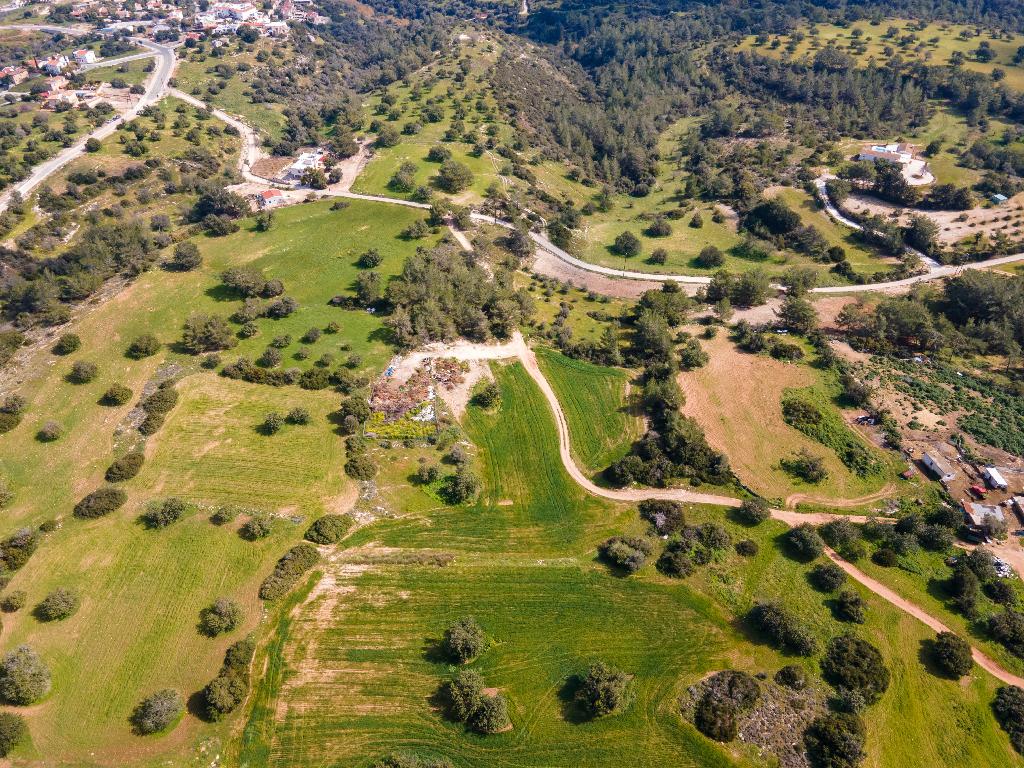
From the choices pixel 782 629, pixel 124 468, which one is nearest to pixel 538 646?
pixel 782 629

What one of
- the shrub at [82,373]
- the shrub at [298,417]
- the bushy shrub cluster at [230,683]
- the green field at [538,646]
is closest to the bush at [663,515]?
the green field at [538,646]

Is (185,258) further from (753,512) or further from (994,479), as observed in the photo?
(994,479)

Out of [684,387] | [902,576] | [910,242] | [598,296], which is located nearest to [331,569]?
[684,387]

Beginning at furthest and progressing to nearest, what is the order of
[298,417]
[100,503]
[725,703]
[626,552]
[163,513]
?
1. [298,417]
2. [100,503]
3. [163,513]
4. [626,552]
5. [725,703]

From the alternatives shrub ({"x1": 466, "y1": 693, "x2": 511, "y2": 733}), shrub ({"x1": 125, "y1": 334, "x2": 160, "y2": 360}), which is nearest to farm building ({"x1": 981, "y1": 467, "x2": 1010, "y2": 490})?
shrub ({"x1": 466, "y1": 693, "x2": 511, "y2": 733})

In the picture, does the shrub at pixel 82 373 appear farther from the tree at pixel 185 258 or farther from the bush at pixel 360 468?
the bush at pixel 360 468

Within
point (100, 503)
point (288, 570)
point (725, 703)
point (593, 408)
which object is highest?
point (100, 503)
